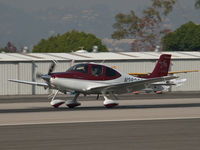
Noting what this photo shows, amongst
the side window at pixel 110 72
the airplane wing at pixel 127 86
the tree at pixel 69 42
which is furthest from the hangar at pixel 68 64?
the tree at pixel 69 42

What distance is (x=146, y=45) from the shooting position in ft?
362

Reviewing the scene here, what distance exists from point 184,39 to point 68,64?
2048 inches

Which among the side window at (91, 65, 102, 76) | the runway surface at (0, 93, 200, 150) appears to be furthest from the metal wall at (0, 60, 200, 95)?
the runway surface at (0, 93, 200, 150)

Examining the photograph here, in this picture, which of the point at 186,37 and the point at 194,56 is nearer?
the point at 194,56

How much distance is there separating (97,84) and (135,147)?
1146 cm

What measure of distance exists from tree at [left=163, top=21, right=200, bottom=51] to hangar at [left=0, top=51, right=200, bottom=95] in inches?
1605

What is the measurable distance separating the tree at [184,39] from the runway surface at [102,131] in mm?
70944

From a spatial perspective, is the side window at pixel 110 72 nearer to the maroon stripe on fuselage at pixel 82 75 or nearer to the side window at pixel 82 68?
the maroon stripe on fuselage at pixel 82 75

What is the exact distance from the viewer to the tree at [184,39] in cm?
8906

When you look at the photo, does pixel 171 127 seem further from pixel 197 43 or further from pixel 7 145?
pixel 197 43

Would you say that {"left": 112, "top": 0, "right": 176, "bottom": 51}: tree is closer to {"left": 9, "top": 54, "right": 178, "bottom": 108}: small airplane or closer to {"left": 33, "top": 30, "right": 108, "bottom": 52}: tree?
{"left": 33, "top": 30, "right": 108, "bottom": 52}: tree

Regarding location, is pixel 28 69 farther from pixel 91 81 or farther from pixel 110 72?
pixel 91 81

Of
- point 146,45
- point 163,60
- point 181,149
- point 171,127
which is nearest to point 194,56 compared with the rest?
point 163,60

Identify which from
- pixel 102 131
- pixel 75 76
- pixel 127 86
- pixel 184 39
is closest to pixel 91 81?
pixel 75 76
